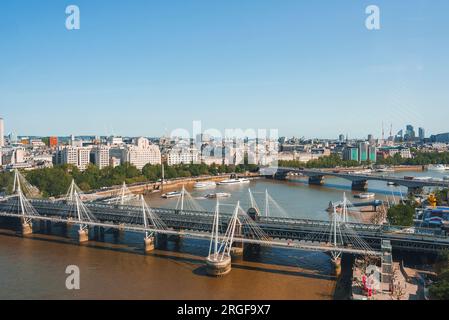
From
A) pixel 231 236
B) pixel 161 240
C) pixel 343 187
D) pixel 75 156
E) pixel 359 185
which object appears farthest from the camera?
pixel 75 156

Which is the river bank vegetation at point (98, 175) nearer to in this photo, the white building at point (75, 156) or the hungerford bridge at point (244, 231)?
the white building at point (75, 156)

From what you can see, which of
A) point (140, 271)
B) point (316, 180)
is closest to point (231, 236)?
point (140, 271)

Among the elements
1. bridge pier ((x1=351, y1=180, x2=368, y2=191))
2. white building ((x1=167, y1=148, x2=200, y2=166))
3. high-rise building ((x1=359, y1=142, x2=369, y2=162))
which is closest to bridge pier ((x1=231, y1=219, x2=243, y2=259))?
bridge pier ((x1=351, y1=180, x2=368, y2=191))

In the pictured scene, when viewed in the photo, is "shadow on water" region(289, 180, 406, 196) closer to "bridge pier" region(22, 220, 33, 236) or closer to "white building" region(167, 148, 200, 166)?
"white building" region(167, 148, 200, 166)

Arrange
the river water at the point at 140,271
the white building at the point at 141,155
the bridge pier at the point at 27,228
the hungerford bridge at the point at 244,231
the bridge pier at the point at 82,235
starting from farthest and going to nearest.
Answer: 1. the white building at the point at 141,155
2. the bridge pier at the point at 27,228
3. the bridge pier at the point at 82,235
4. the hungerford bridge at the point at 244,231
5. the river water at the point at 140,271

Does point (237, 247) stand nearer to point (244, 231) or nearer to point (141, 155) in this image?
point (244, 231)

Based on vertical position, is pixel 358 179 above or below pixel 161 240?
above

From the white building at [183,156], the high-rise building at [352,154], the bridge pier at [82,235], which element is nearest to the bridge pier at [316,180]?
the white building at [183,156]
